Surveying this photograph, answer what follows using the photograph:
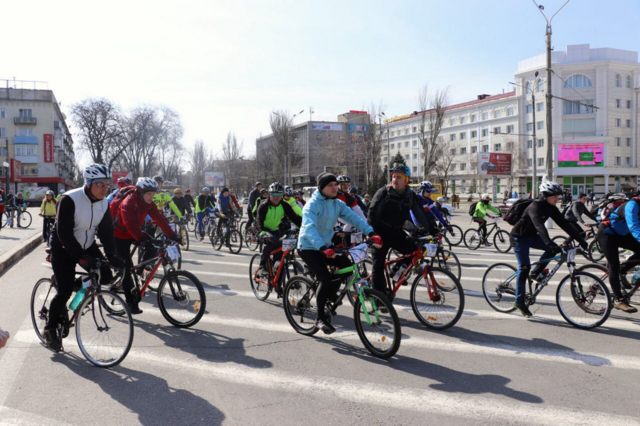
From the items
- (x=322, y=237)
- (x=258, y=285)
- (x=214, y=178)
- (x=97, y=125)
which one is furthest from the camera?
(x=214, y=178)

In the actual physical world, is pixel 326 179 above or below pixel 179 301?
above

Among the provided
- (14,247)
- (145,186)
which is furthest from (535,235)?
(14,247)

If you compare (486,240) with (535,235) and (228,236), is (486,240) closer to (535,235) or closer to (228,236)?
(228,236)

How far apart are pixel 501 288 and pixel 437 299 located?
4.34 feet

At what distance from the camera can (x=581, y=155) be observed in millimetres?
71188

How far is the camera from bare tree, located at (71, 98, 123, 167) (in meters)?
62.1

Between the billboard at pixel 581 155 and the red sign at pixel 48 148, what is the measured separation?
67803 mm

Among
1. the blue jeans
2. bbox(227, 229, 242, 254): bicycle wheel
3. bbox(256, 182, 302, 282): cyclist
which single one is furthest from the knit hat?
bbox(227, 229, 242, 254): bicycle wheel

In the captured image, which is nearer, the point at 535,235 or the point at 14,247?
the point at 535,235

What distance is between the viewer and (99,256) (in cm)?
544

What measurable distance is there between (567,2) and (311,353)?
67.2ft

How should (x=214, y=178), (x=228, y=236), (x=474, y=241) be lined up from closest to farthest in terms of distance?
(x=228, y=236) < (x=474, y=241) < (x=214, y=178)

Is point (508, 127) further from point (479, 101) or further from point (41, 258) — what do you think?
point (41, 258)

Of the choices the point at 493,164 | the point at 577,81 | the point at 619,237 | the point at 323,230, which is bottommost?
the point at 619,237
